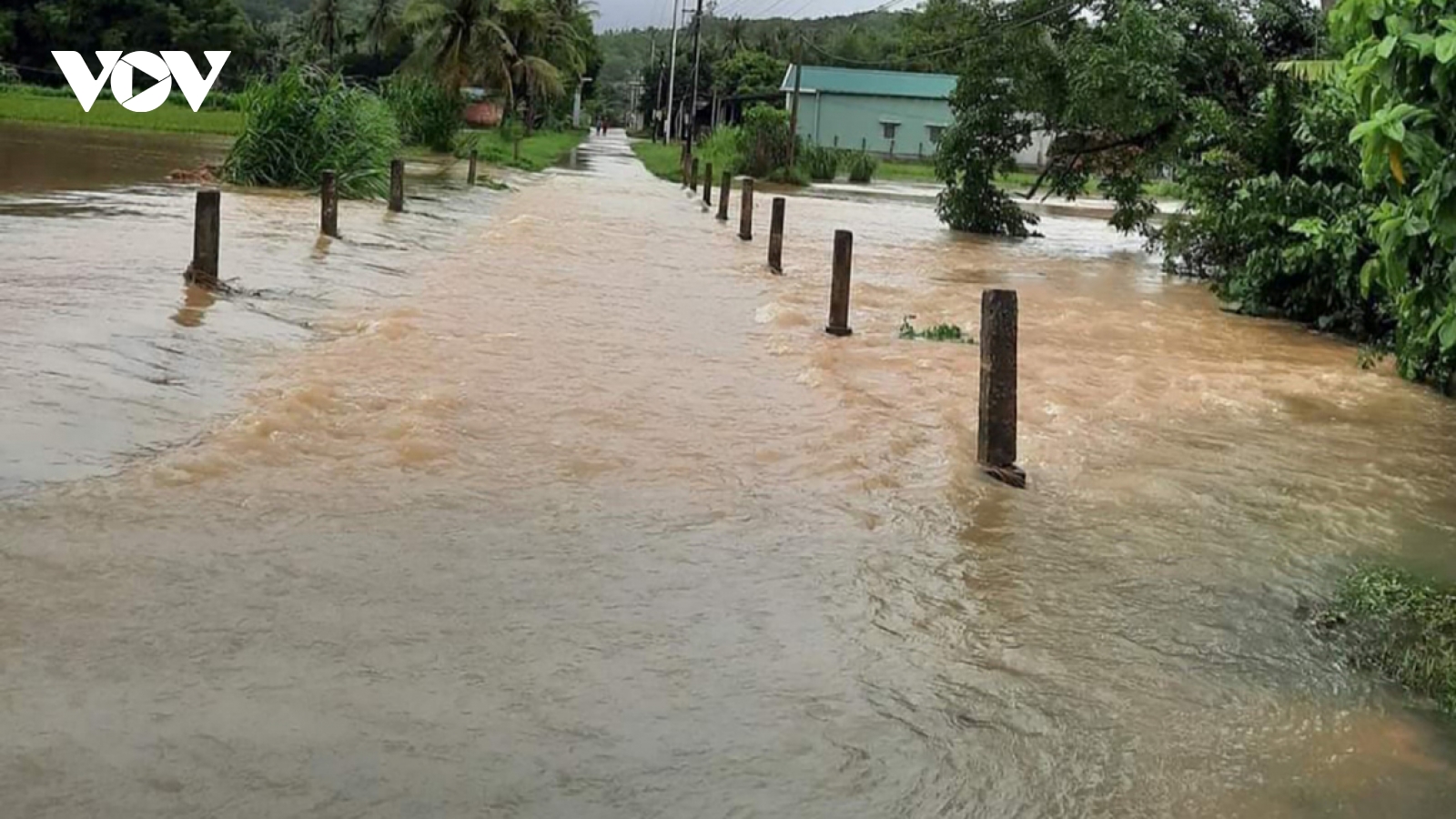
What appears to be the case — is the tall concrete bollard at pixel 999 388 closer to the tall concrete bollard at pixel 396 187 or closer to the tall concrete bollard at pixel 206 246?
the tall concrete bollard at pixel 206 246

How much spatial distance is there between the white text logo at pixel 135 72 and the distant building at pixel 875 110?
83.6 ft

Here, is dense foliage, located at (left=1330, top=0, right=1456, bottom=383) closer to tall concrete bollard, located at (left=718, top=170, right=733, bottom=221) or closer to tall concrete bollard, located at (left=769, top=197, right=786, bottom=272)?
tall concrete bollard, located at (left=769, top=197, right=786, bottom=272)

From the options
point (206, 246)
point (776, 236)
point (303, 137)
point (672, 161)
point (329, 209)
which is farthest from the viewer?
point (672, 161)

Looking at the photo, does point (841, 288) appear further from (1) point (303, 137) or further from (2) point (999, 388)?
(1) point (303, 137)

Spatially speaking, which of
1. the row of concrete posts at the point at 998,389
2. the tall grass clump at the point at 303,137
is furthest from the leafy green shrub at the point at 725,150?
the row of concrete posts at the point at 998,389

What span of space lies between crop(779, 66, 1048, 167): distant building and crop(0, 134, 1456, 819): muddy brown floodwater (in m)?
54.4

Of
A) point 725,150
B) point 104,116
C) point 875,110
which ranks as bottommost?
point 104,116

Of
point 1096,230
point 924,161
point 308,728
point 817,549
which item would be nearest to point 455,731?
point 308,728

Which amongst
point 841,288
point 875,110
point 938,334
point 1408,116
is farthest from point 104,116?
point 1408,116

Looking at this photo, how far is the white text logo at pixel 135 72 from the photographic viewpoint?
5066 centimetres

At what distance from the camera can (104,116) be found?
46.3 meters

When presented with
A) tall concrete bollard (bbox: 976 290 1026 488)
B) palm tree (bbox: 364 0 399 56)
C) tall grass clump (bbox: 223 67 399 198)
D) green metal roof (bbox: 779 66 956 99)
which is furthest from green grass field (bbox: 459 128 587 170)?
tall concrete bollard (bbox: 976 290 1026 488)

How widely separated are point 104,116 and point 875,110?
33613 mm

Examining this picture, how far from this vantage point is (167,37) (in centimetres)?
6203
